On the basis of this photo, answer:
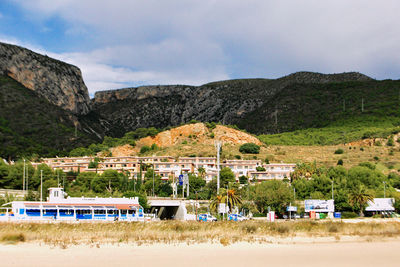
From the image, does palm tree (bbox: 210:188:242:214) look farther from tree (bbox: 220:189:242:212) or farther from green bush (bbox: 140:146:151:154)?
green bush (bbox: 140:146:151:154)

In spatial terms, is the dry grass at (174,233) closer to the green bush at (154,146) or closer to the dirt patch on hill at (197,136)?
the green bush at (154,146)

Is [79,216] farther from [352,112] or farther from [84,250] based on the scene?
[352,112]

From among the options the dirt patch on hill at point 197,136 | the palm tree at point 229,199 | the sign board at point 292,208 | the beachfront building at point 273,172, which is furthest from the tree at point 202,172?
the palm tree at point 229,199

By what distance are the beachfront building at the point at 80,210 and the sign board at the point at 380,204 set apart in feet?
108

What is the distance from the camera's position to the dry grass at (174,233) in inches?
1170

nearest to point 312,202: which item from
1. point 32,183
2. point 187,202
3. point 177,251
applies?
point 187,202

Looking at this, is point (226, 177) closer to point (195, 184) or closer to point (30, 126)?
point (195, 184)

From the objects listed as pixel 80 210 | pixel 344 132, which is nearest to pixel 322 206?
pixel 80 210

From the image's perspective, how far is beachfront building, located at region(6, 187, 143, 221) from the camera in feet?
167

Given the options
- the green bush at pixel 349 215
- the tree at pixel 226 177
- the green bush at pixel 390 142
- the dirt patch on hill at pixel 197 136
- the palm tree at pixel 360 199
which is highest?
the dirt patch on hill at pixel 197 136

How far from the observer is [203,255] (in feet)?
80.3

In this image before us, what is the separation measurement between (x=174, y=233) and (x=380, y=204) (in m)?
42.1

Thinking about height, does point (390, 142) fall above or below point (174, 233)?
above

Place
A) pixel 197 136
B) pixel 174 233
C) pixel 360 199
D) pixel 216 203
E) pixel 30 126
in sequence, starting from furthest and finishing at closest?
pixel 30 126 < pixel 197 136 < pixel 360 199 < pixel 216 203 < pixel 174 233
